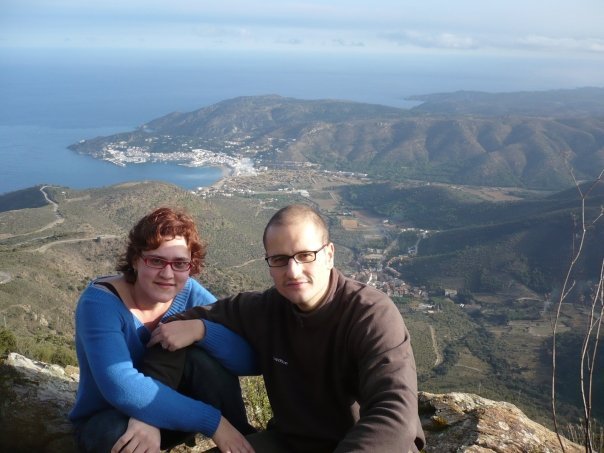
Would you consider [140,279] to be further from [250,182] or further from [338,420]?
[250,182]

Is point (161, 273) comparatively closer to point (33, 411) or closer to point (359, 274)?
point (33, 411)

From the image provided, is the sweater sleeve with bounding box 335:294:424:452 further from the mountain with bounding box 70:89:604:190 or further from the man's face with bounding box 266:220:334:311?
the mountain with bounding box 70:89:604:190

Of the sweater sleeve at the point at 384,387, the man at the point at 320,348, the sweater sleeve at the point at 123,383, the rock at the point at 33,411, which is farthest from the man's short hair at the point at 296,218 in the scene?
the rock at the point at 33,411

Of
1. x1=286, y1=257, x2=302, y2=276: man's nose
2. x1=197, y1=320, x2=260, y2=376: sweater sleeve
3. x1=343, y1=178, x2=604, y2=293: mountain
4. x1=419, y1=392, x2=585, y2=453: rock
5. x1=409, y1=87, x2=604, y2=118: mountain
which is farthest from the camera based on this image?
x1=409, y1=87, x2=604, y2=118: mountain

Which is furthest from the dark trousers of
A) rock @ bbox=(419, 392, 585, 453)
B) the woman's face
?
rock @ bbox=(419, 392, 585, 453)

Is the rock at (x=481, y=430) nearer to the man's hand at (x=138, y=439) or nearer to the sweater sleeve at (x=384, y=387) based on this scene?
the sweater sleeve at (x=384, y=387)
